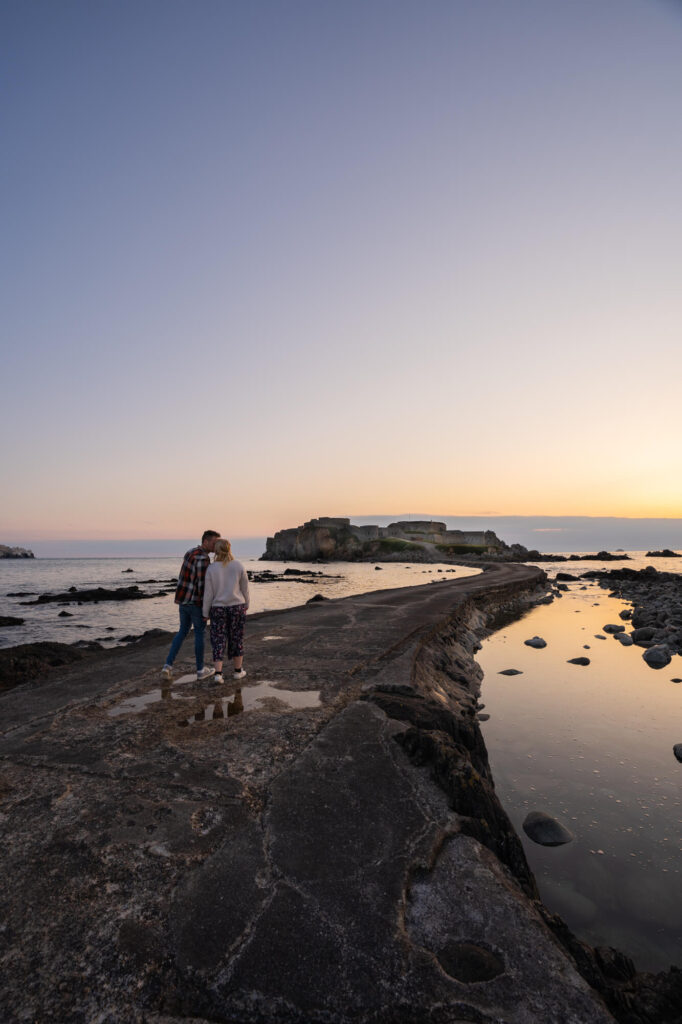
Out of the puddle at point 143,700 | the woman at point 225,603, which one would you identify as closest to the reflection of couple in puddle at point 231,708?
the puddle at point 143,700

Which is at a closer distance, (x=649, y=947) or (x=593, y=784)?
(x=649, y=947)

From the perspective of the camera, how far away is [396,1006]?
180 cm

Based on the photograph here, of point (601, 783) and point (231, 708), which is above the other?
point (231, 708)

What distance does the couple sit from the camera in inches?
251

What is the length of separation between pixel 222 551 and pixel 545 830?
4.73 metres

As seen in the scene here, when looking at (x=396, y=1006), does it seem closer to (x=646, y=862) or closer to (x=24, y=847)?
(x=24, y=847)

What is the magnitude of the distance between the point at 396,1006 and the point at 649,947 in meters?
2.56

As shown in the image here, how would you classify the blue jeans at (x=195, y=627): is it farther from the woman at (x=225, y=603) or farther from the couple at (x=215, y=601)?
the woman at (x=225, y=603)

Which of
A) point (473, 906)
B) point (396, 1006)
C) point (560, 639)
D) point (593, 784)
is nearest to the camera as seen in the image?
point (396, 1006)

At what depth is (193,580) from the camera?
21.9 ft

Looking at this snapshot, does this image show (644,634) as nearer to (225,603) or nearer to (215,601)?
(225,603)

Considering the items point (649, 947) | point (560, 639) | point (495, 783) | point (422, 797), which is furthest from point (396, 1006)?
point (560, 639)

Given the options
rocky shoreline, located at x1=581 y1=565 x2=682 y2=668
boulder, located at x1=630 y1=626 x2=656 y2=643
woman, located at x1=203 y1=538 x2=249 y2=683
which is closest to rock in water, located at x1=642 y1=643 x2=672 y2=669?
rocky shoreline, located at x1=581 y1=565 x2=682 y2=668

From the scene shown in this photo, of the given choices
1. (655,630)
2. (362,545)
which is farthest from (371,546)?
(655,630)
